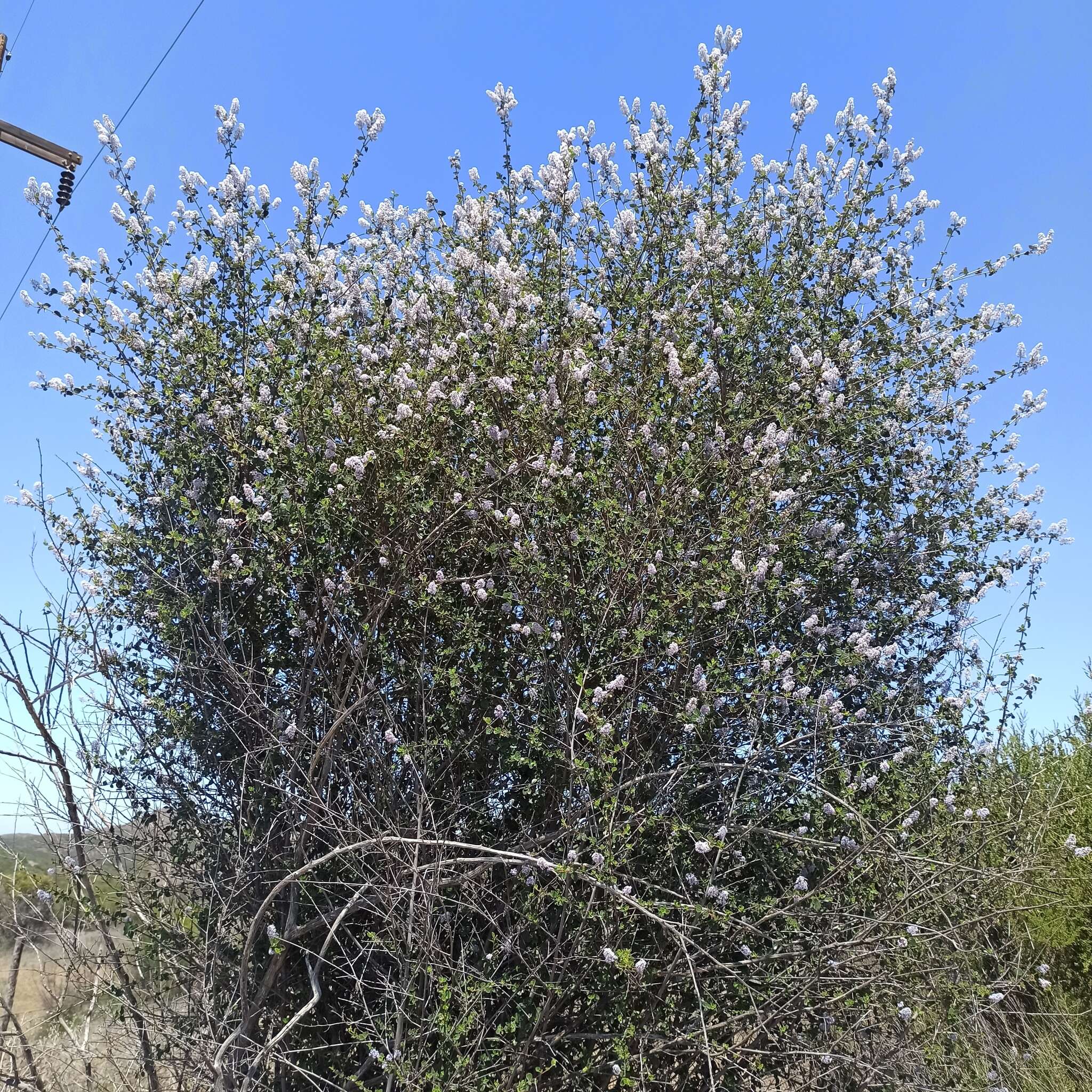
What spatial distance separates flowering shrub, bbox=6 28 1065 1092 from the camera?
443 centimetres

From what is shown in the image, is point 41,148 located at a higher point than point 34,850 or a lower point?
higher

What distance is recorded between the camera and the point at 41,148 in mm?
7668

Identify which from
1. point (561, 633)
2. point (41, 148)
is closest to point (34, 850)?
point (561, 633)

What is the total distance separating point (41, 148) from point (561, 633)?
6.18m

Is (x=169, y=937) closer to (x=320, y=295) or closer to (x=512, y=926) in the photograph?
(x=512, y=926)

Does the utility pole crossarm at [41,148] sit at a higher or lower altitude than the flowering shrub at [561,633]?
higher

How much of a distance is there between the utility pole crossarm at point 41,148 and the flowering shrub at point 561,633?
9.54ft

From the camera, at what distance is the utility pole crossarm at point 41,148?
7.65 m

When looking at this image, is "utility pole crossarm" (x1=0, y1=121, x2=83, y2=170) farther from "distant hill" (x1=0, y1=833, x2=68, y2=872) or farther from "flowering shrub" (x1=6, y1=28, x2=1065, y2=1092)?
"distant hill" (x1=0, y1=833, x2=68, y2=872)

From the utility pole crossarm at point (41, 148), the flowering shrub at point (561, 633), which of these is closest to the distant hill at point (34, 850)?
the flowering shrub at point (561, 633)

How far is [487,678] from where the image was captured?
481 cm

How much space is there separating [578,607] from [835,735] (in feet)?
4.52

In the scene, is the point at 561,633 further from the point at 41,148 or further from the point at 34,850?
the point at 41,148

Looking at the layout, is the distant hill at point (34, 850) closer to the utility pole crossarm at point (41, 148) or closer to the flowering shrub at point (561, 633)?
the flowering shrub at point (561, 633)
